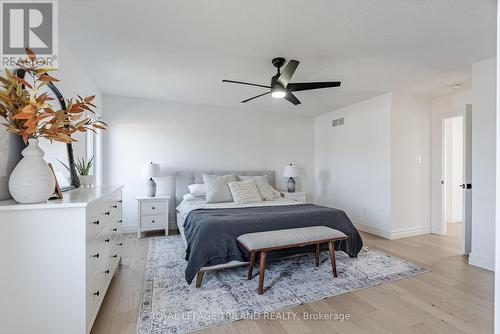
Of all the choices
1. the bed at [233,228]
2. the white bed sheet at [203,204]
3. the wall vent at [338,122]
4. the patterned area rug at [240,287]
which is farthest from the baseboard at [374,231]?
the wall vent at [338,122]

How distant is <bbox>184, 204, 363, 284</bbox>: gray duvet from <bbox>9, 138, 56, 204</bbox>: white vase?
1.30 m

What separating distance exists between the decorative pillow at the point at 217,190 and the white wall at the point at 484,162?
3.28 metres

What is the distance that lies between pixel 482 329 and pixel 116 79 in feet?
15.5

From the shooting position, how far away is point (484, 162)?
115 inches

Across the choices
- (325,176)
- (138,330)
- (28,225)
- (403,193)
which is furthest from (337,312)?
(325,176)

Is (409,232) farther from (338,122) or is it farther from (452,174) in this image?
(338,122)

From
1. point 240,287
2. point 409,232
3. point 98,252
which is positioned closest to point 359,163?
point 409,232

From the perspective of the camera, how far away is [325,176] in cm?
557

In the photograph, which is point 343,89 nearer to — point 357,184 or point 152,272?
point 357,184

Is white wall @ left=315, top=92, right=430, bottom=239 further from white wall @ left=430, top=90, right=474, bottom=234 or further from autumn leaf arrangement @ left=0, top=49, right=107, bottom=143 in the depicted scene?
autumn leaf arrangement @ left=0, top=49, right=107, bottom=143

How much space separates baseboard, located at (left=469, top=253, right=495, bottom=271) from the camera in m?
2.78

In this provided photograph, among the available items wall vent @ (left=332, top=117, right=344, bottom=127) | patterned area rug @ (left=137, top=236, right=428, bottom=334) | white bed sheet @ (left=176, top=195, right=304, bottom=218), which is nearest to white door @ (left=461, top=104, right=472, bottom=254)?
patterned area rug @ (left=137, top=236, right=428, bottom=334)

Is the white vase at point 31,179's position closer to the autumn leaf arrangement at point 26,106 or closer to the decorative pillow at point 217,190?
the autumn leaf arrangement at point 26,106

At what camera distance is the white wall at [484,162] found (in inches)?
111
